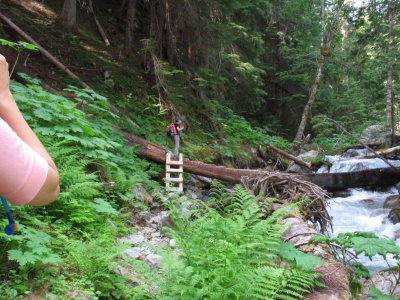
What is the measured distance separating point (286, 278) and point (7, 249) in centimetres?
245

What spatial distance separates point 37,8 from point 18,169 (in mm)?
15253

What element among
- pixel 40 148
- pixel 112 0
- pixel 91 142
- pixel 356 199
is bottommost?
pixel 356 199

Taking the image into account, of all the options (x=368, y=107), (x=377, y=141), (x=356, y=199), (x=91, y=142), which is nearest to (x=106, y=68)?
(x=91, y=142)

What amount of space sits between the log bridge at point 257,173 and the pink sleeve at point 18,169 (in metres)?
6.90

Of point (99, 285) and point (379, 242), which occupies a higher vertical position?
point (379, 242)

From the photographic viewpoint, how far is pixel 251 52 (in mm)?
17719

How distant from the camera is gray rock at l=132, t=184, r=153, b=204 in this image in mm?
6379

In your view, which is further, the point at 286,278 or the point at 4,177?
the point at 286,278

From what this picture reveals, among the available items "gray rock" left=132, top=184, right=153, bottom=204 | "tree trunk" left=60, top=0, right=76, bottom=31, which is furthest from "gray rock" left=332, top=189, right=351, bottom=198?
"tree trunk" left=60, top=0, right=76, bottom=31

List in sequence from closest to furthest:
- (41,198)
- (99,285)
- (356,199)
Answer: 1. (41,198)
2. (99,285)
3. (356,199)

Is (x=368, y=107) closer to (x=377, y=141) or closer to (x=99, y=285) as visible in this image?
(x=377, y=141)

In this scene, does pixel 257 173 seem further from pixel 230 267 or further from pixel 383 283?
pixel 230 267

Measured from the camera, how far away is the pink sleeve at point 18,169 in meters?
0.91

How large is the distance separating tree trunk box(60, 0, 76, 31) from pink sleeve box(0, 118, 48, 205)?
13.5 metres
